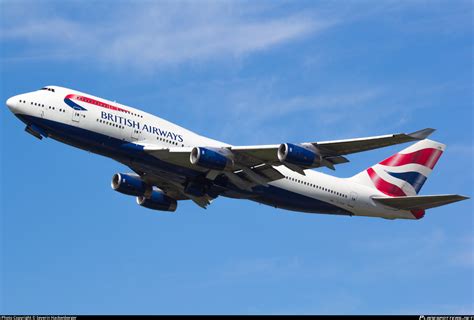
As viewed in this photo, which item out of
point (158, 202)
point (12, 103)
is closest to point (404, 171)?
point (158, 202)

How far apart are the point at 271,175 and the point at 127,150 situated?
8.54 meters

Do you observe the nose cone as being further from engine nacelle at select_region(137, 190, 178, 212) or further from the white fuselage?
engine nacelle at select_region(137, 190, 178, 212)

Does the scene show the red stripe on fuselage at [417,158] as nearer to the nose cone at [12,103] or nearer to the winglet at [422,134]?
the winglet at [422,134]

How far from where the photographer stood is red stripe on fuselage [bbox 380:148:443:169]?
5991 centimetres

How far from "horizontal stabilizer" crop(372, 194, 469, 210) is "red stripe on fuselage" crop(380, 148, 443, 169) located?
15.0ft

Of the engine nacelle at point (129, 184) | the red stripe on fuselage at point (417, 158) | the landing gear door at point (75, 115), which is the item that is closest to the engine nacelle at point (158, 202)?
the engine nacelle at point (129, 184)

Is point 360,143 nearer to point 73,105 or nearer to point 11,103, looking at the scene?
point 73,105

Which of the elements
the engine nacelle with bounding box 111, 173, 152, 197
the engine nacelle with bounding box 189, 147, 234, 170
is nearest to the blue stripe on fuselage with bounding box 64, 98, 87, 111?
the engine nacelle with bounding box 189, 147, 234, 170

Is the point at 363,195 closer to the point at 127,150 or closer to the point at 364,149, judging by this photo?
the point at 364,149

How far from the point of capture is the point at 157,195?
58.2 meters

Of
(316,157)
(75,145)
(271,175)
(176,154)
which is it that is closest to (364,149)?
(316,157)

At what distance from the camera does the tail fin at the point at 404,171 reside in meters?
58.3

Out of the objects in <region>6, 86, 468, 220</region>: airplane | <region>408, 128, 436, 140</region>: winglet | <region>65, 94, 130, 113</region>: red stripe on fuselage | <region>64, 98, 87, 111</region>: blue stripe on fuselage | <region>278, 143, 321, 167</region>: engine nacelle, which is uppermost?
<region>65, 94, 130, 113</region>: red stripe on fuselage

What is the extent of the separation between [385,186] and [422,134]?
16.3m
